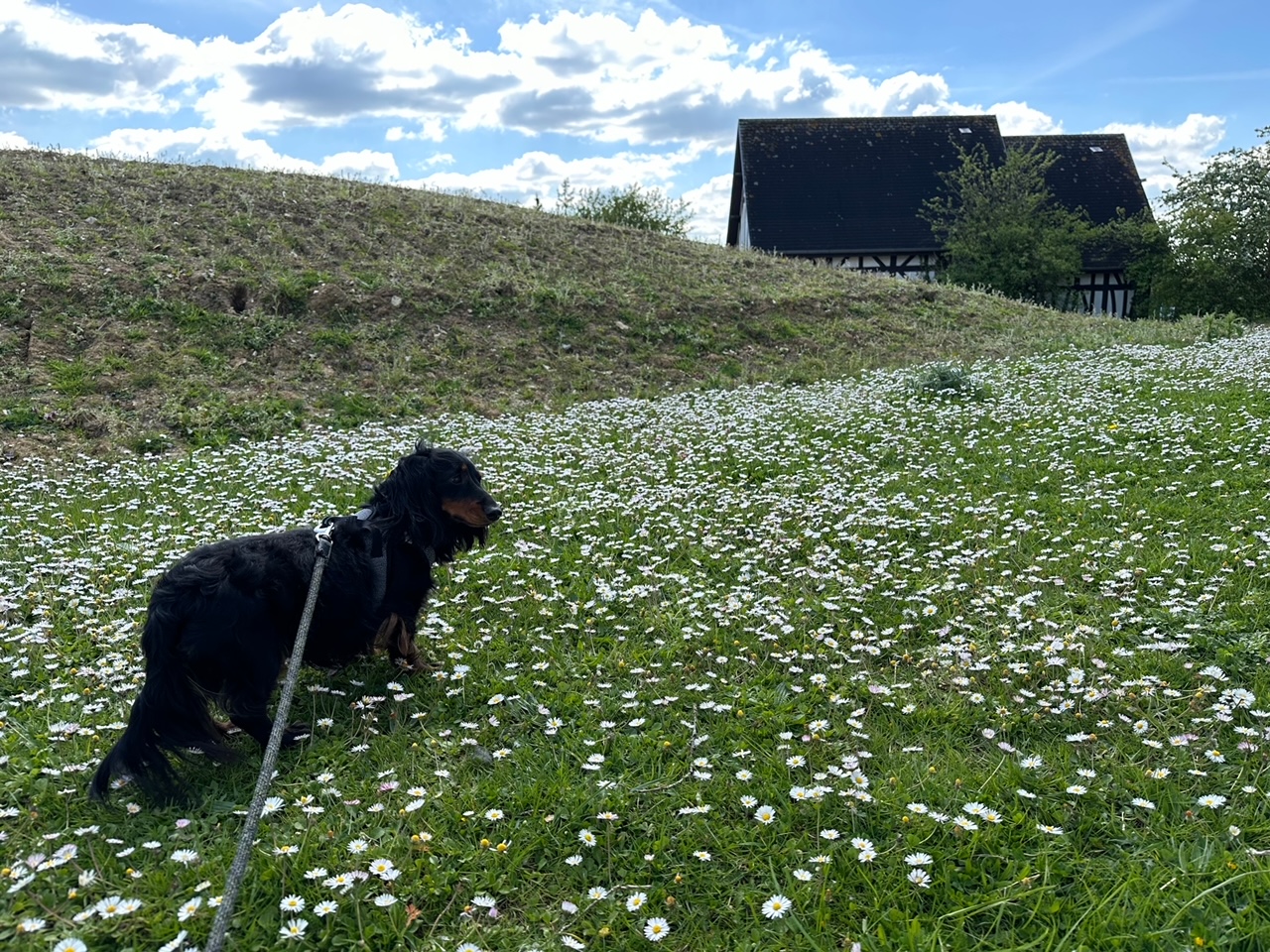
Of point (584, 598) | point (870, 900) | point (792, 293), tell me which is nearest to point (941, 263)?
point (792, 293)

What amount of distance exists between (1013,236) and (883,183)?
257 inches

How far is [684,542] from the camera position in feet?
19.7

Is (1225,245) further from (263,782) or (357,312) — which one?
(263,782)

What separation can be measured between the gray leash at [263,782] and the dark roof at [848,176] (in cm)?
2812

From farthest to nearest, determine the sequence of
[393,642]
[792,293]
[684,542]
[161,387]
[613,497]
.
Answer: [792,293]
[161,387]
[613,497]
[684,542]
[393,642]

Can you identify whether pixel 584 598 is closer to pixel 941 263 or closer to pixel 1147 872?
pixel 1147 872

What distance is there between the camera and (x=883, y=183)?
31.8m

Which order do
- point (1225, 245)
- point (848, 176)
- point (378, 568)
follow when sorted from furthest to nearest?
point (848, 176), point (1225, 245), point (378, 568)

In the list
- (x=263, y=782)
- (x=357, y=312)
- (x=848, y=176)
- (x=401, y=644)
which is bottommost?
(x=401, y=644)

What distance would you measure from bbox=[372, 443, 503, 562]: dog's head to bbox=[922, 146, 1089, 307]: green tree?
1012 inches

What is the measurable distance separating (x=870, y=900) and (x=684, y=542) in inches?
138

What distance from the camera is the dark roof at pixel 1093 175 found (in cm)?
3170

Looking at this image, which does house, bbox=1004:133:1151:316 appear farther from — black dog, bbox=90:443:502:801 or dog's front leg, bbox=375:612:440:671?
dog's front leg, bbox=375:612:440:671

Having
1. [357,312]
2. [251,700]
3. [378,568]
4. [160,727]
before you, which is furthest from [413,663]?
[357,312]
